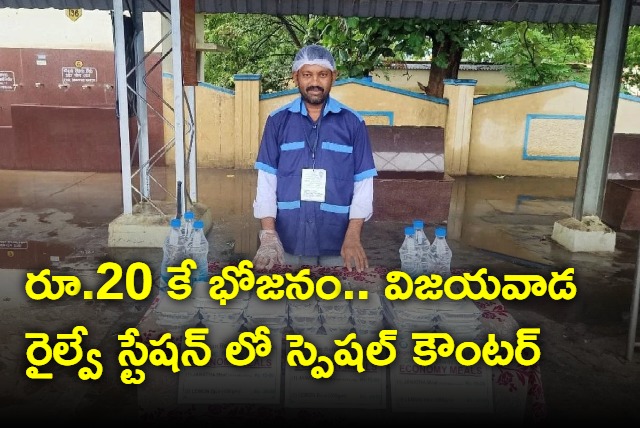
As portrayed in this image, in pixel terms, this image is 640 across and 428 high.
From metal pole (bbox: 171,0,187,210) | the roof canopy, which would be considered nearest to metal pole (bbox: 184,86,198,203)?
metal pole (bbox: 171,0,187,210)

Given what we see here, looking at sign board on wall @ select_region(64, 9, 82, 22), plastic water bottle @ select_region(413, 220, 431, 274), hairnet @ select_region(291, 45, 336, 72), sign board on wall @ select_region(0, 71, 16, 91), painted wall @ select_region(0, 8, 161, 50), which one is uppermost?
sign board on wall @ select_region(64, 9, 82, 22)

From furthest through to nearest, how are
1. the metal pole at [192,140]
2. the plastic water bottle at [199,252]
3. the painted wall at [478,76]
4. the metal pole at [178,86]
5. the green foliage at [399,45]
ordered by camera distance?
the painted wall at [478,76]
the green foliage at [399,45]
the metal pole at [192,140]
the metal pole at [178,86]
the plastic water bottle at [199,252]

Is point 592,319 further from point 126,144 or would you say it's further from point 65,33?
point 65,33

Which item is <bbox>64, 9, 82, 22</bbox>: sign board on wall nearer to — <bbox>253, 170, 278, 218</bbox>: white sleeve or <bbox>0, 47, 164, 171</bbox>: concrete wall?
<bbox>0, 47, 164, 171</bbox>: concrete wall

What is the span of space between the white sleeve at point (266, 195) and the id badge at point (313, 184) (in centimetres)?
17

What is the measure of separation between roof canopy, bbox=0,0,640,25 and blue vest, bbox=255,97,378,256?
524 centimetres

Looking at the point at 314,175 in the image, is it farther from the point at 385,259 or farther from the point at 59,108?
the point at 59,108

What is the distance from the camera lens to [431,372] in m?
2.03

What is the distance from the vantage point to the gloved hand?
2646 mm

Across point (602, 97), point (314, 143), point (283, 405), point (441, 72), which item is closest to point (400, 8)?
point (602, 97)

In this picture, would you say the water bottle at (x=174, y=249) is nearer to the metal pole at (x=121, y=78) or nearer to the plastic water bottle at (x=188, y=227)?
the plastic water bottle at (x=188, y=227)

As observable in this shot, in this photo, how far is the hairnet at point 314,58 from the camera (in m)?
2.76

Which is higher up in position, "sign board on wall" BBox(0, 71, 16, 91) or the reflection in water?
"sign board on wall" BBox(0, 71, 16, 91)

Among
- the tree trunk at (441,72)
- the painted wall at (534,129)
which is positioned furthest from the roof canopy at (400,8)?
the tree trunk at (441,72)
